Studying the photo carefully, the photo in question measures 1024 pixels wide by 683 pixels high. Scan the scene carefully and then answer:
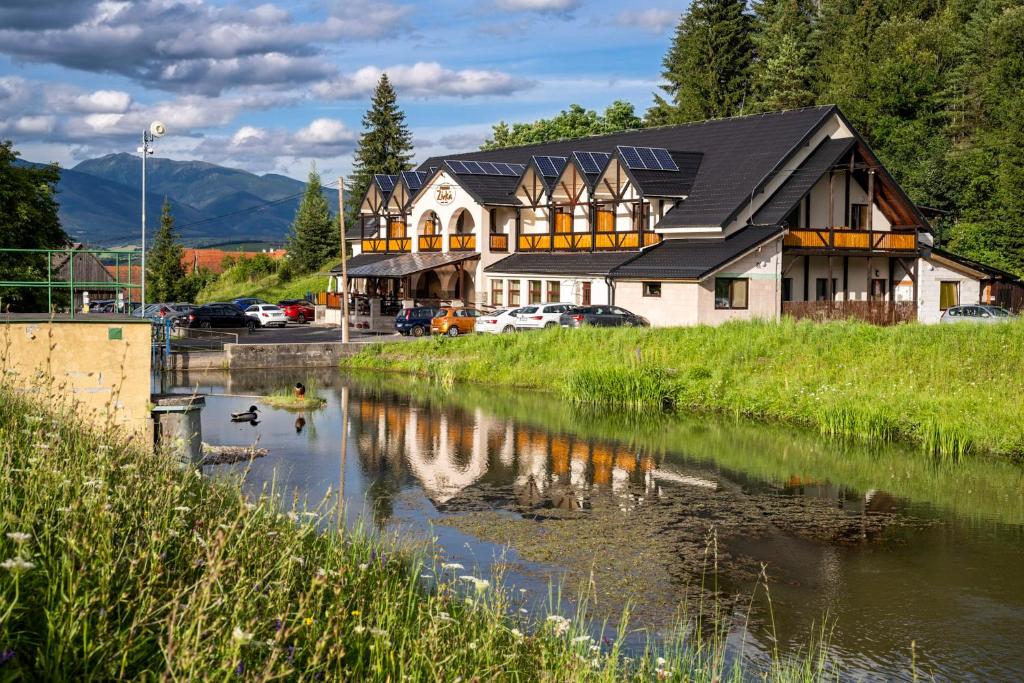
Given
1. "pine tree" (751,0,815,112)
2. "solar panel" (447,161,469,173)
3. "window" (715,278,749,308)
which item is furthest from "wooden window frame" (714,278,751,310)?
"pine tree" (751,0,815,112)

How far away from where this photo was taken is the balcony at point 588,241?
45.9m

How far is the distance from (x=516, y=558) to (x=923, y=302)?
37.0 metres

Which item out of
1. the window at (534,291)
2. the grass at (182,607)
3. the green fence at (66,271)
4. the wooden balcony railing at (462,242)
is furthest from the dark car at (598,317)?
the grass at (182,607)

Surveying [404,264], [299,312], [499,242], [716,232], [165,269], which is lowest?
[299,312]

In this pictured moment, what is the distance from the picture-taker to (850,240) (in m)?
43.6

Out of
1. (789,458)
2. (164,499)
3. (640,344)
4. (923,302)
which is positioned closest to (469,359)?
(640,344)

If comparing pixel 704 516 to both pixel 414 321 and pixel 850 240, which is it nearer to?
pixel 850 240

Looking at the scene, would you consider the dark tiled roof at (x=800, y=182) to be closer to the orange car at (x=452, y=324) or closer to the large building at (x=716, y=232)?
the large building at (x=716, y=232)

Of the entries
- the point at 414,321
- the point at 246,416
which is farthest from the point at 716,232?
the point at 246,416

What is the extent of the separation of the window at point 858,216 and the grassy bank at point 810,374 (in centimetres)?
1693

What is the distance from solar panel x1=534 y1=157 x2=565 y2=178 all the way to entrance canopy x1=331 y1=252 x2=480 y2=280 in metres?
5.62

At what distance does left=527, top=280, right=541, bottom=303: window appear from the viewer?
5016 cm

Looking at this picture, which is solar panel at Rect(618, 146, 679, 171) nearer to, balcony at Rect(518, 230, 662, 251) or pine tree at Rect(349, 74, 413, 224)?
balcony at Rect(518, 230, 662, 251)

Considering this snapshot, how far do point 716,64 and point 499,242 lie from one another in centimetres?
3154
